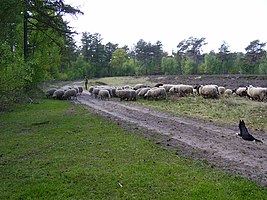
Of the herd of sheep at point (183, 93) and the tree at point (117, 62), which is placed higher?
the tree at point (117, 62)

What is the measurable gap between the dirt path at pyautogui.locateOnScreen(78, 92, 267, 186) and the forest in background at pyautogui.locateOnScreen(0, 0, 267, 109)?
7511 millimetres

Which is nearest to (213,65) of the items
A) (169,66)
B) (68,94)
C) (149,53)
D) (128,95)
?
(169,66)

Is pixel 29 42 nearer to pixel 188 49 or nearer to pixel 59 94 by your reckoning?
pixel 59 94

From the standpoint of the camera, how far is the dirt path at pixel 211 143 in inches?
298

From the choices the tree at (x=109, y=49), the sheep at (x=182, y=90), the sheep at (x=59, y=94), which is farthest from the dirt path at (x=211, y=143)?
the tree at (x=109, y=49)

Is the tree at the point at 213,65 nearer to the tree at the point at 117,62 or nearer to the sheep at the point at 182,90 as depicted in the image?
the tree at the point at 117,62

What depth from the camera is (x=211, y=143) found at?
32.5 ft

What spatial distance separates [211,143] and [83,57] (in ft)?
249

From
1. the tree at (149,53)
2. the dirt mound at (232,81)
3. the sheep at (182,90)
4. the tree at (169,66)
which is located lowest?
the sheep at (182,90)

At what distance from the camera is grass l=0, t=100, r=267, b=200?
6016mm

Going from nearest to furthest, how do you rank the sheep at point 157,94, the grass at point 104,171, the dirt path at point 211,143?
the grass at point 104,171 → the dirt path at point 211,143 → the sheep at point 157,94

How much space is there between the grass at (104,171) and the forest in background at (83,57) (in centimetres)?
426

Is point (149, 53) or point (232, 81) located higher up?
point (149, 53)

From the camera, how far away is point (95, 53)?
8469 centimetres
